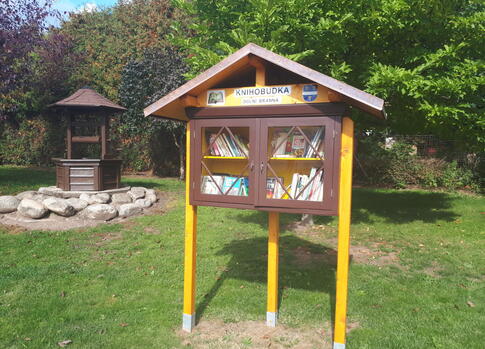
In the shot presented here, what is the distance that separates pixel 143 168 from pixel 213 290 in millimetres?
14166

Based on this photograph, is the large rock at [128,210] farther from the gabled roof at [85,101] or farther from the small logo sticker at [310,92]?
the small logo sticker at [310,92]

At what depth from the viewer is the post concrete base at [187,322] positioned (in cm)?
400

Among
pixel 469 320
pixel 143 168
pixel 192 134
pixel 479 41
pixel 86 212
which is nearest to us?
pixel 192 134

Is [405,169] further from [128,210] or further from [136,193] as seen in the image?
[128,210]

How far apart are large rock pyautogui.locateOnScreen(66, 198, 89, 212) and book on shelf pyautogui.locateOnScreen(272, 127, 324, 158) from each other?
275 inches

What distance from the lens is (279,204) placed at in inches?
140

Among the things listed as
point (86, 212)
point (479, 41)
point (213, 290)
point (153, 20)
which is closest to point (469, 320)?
point (213, 290)

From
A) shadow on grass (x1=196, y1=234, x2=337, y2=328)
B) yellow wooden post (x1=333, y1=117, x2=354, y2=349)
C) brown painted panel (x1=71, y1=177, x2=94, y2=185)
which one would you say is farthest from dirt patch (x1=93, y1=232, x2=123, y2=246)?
yellow wooden post (x1=333, y1=117, x2=354, y2=349)

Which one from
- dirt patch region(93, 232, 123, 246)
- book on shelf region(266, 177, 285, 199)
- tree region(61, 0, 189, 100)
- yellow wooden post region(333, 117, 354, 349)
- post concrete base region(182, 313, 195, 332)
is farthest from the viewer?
tree region(61, 0, 189, 100)

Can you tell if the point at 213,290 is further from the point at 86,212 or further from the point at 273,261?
the point at 86,212

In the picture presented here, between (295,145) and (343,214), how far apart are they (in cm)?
78

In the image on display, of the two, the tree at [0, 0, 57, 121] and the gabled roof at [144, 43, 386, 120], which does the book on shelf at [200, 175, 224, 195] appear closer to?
the gabled roof at [144, 43, 386, 120]

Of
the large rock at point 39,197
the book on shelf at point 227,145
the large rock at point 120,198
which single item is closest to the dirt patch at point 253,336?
the book on shelf at point 227,145

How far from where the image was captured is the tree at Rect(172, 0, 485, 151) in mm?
6227
